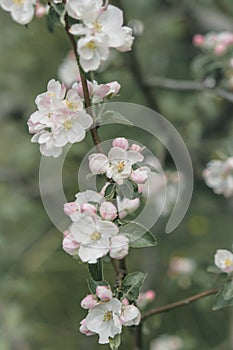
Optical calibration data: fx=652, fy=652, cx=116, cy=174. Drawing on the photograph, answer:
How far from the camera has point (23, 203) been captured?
2.33 metres

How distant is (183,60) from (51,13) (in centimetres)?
198

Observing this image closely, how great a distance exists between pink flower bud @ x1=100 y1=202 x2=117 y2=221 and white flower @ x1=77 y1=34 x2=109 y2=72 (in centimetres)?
18

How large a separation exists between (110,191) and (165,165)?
129 cm

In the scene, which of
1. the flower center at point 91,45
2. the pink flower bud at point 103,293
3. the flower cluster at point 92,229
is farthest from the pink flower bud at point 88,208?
the flower center at point 91,45

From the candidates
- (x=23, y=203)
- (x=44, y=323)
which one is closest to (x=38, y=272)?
(x=44, y=323)

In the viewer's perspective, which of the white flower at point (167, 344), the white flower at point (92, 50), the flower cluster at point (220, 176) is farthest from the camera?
the white flower at point (167, 344)

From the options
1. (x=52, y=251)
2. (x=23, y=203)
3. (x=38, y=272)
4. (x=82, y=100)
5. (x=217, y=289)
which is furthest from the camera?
(x=38, y=272)

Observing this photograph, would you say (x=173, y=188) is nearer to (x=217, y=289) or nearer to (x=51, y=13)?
(x=217, y=289)

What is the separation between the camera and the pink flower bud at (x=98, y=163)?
2.93 ft

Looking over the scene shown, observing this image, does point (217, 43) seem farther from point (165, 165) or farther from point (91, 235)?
point (91, 235)

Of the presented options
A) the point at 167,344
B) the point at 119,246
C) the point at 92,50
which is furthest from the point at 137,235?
the point at 167,344

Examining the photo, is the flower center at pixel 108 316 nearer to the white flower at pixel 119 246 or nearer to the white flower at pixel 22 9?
the white flower at pixel 119 246

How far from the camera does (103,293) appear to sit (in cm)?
88

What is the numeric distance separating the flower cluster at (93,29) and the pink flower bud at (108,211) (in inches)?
7.1
